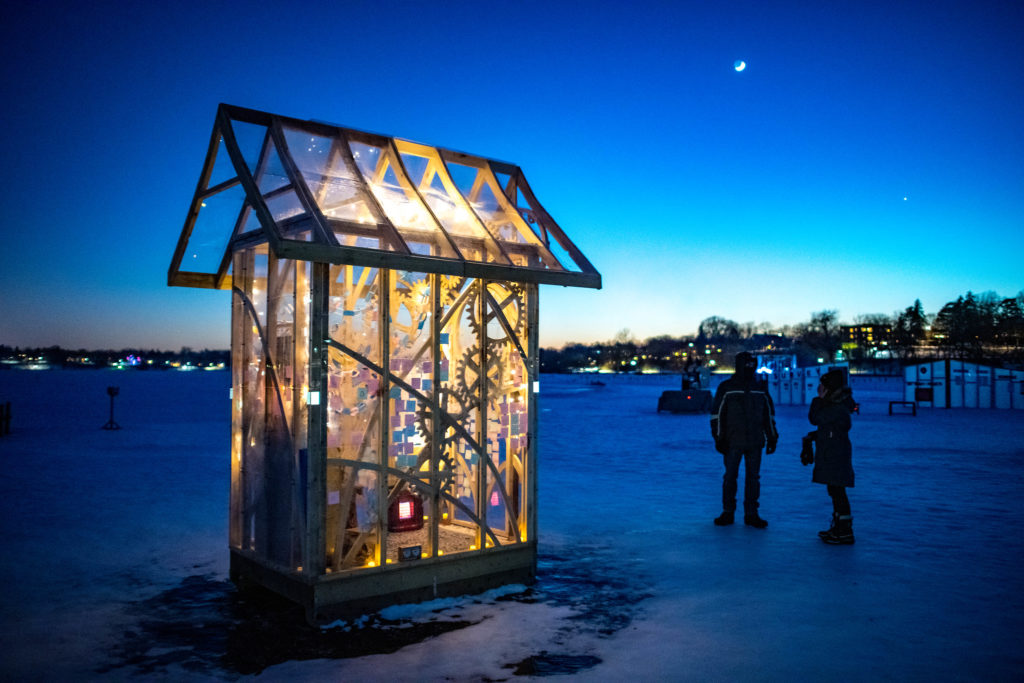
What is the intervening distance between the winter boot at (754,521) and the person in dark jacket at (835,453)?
72cm

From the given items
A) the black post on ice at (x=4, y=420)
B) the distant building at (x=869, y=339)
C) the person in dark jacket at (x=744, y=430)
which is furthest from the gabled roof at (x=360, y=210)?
the distant building at (x=869, y=339)

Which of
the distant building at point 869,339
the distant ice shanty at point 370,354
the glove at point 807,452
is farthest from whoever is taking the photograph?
the distant building at point 869,339

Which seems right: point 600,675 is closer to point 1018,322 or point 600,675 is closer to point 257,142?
point 257,142

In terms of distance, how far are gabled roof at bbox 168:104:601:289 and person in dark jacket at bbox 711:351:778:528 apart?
10.3ft

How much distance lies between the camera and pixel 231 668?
15.6ft

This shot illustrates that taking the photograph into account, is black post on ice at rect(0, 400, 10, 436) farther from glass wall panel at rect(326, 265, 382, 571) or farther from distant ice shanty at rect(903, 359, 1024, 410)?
distant ice shanty at rect(903, 359, 1024, 410)

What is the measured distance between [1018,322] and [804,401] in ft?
218

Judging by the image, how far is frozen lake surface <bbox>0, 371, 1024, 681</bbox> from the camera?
480 cm

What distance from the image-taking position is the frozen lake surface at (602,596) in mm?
4801

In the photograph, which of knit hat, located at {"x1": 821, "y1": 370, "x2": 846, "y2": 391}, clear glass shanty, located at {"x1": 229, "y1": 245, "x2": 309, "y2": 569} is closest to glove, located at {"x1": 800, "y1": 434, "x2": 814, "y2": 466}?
knit hat, located at {"x1": 821, "y1": 370, "x2": 846, "y2": 391}

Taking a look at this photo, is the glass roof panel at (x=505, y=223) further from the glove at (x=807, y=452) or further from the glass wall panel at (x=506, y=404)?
the glove at (x=807, y=452)

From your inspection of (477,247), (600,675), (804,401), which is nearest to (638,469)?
(477,247)

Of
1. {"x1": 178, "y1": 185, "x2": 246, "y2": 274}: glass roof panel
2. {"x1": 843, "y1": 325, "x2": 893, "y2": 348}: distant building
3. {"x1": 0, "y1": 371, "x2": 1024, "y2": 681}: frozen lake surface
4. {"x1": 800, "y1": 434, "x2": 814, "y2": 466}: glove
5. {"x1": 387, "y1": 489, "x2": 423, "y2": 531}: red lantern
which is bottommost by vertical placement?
{"x1": 0, "y1": 371, "x2": 1024, "y2": 681}: frozen lake surface

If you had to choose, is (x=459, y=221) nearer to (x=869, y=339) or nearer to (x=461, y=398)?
(x=461, y=398)
